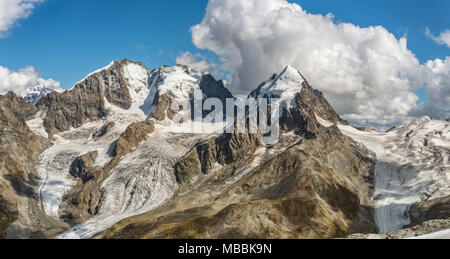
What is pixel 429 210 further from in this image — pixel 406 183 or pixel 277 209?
pixel 277 209

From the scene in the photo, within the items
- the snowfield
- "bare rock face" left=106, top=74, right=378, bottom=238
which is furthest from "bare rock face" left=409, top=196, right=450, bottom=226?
"bare rock face" left=106, top=74, right=378, bottom=238

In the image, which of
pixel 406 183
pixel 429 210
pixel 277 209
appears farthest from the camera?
pixel 406 183

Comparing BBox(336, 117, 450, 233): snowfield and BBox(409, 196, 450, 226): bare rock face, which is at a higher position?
BBox(336, 117, 450, 233): snowfield

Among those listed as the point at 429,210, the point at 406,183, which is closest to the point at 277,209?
the point at 429,210

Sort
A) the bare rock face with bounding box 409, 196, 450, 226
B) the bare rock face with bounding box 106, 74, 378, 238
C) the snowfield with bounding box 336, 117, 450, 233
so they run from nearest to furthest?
1. the bare rock face with bounding box 106, 74, 378, 238
2. the bare rock face with bounding box 409, 196, 450, 226
3. the snowfield with bounding box 336, 117, 450, 233

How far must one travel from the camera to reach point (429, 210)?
135m

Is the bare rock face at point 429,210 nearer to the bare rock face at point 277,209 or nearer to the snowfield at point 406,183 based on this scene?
the snowfield at point 406,183

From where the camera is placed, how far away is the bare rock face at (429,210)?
12535 centimetres

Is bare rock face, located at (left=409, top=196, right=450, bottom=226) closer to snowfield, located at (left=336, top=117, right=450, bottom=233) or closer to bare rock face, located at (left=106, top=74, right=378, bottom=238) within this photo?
snowfield, located at (left=336, top=117, right=450, bottom=233)

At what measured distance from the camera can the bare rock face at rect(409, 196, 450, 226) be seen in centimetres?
12535
